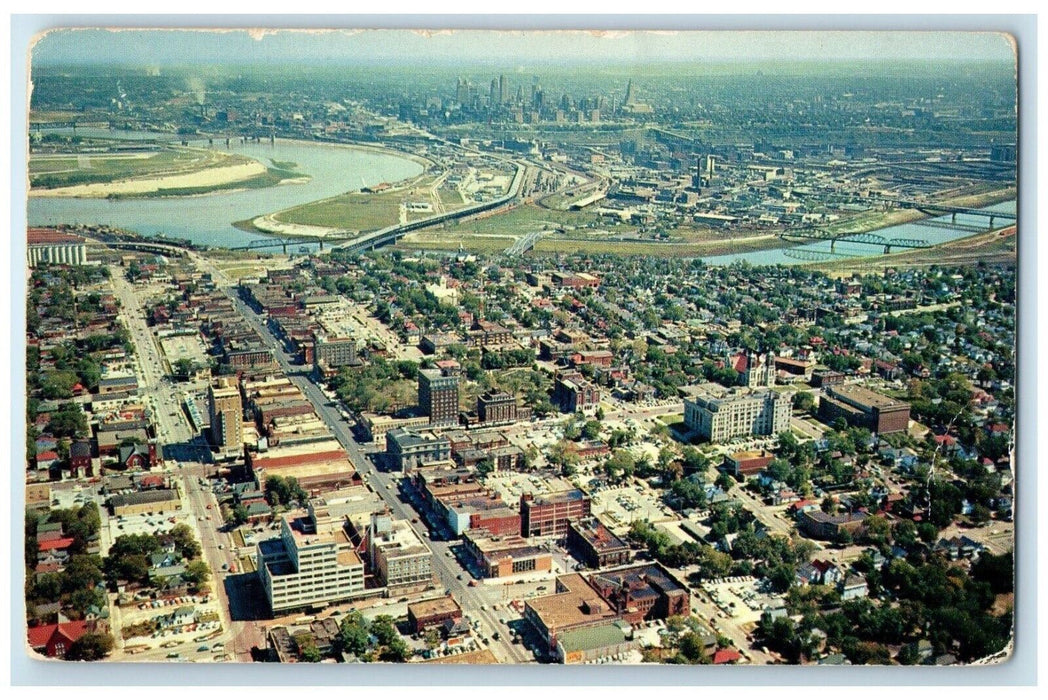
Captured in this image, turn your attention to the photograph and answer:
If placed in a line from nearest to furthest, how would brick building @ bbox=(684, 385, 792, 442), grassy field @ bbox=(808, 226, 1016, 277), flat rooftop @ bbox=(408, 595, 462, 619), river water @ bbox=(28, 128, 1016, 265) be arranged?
1. flat rooftop @ bbox=(408, 595, 462, 619)
2. brick building @ bbox=(684, 385, 792, 442)
3. grassy field @ bbox=(808, 226, 1016, 277)
4. river water @ bbox=(28, 128, 1016, 265)

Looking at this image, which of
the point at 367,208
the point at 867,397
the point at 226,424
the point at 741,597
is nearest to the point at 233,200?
the point at 367,208

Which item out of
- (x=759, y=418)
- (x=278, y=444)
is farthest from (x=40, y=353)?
(x=759, y=418)

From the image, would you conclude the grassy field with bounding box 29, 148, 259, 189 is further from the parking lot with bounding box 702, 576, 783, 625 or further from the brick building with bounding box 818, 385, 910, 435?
the brick building with bounding box 818, 385, 910, 435

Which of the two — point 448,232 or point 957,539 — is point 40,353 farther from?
point 957,539

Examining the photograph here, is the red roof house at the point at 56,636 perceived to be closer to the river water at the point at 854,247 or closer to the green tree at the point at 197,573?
the green tree at the point at 197,573

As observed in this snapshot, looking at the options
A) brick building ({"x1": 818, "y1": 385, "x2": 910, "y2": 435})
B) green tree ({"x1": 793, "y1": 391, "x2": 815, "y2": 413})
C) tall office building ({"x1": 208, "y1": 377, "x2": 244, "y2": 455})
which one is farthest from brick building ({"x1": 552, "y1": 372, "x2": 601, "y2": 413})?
tall office building ({"x1": 208, "y1": 377, "x2": 244, "y2": 455})

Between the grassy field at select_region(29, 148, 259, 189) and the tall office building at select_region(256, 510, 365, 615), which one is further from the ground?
the grassy field at select_region(29, 148, 259, 189)

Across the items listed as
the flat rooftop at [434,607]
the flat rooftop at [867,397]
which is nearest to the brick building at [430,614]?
the flat rooftop at [434,607]
